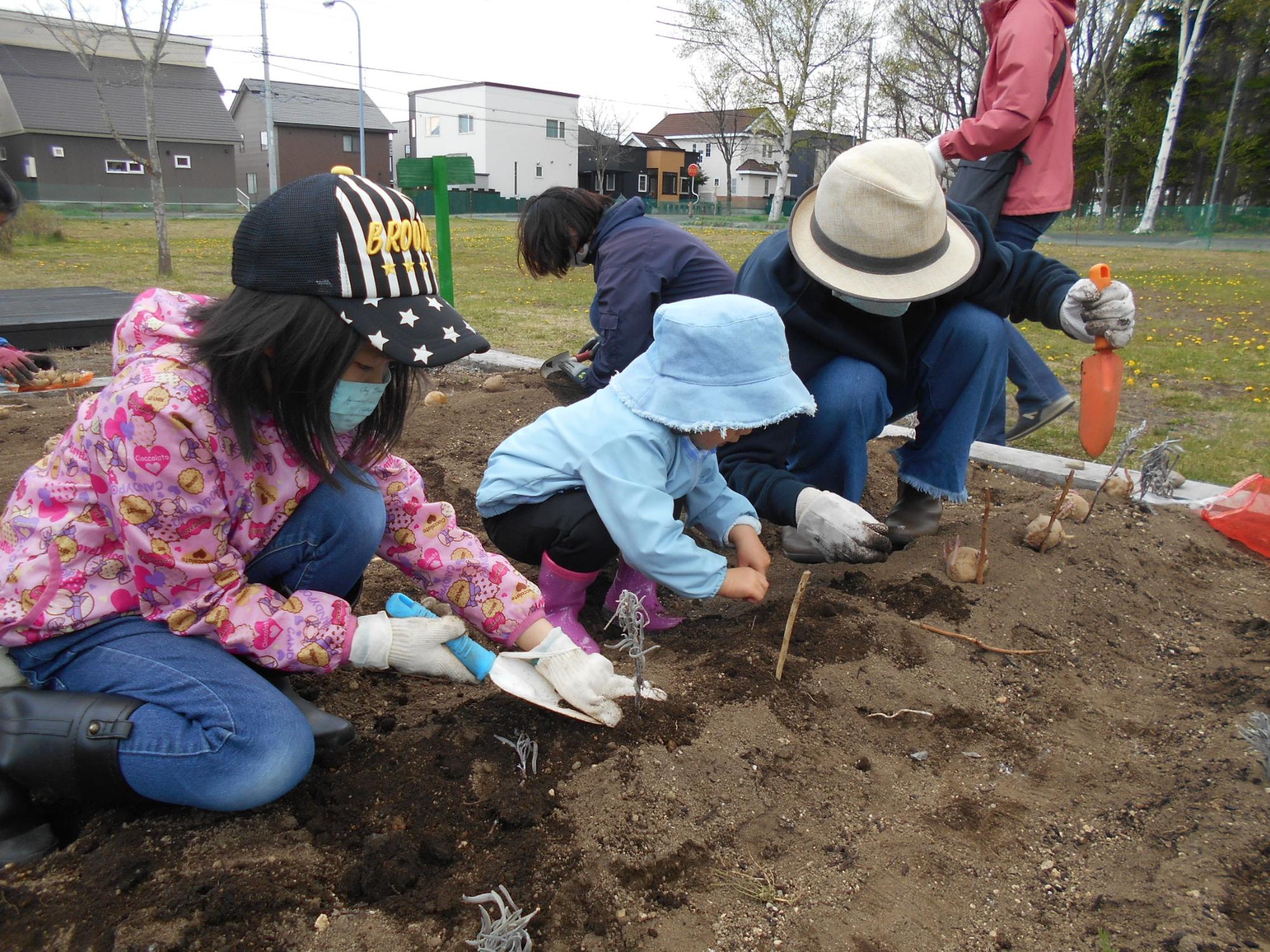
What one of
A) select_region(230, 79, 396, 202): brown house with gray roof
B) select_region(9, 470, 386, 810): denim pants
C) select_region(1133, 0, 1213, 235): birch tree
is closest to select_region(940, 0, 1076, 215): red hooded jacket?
select_region(9, 470, 386, 810): denim pants

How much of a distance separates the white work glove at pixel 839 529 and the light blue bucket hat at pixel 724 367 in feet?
1.24

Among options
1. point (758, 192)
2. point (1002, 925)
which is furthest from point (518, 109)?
point (1002, 925)

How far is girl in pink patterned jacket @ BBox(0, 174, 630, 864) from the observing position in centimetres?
136

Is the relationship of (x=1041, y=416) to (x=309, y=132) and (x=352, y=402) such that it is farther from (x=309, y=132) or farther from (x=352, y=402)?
Result: (x=309, y=132)

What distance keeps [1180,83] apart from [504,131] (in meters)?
28.9

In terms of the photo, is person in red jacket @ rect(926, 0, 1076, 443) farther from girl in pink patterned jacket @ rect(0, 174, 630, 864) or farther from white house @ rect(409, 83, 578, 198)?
white house @ rect(409, 83, 578, 198)

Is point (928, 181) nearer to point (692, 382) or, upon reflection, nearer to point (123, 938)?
point (692, 382)

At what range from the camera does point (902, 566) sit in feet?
8.38

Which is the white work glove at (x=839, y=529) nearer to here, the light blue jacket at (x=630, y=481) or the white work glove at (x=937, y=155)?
the light blue jacket at (x=630, y=481)

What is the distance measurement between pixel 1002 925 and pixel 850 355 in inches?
61.1

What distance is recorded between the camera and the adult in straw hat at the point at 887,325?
87.4 inches

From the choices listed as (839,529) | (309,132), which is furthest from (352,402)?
(309,132)

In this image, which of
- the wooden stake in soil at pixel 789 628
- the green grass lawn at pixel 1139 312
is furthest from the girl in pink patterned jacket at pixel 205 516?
the green grass lawn at pixel 1139 312

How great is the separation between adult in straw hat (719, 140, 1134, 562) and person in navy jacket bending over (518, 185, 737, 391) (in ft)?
2.37
